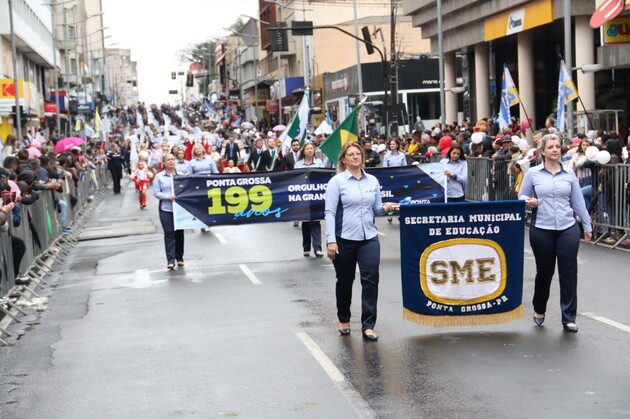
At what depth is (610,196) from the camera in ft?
59.8

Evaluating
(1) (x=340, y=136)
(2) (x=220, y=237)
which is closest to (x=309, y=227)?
(1) (x=340, y=136)

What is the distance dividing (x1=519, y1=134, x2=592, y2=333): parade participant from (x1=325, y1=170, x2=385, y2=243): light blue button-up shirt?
4.72 ft

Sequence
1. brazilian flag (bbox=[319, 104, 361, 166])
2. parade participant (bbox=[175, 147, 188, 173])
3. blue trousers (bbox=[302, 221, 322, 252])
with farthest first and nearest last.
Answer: parade participant (bbox=[175, 147, 188, 173]) < blue trousers (bbox=[302, 221, 322, 252]) < brazilian flag (bbox=[319, 104, 361, 166])

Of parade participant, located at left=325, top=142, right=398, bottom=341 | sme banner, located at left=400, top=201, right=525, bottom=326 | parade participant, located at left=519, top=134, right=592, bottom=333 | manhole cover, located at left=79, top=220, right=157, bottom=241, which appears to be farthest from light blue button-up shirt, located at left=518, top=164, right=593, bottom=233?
manhole cover, located at left=79, top=220, right=157, bottom=241

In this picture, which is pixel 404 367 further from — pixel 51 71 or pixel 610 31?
pixel 51 71

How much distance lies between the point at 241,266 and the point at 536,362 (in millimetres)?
8403

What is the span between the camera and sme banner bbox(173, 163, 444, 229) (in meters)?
17.6

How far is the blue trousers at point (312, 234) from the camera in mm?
17625

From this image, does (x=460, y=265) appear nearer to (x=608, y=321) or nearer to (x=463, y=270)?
(x=463, y=270)

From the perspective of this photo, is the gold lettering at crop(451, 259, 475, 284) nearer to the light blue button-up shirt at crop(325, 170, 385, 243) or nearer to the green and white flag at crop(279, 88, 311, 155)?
the light blue button-up shirt at crop(325, 170, 385, 243)

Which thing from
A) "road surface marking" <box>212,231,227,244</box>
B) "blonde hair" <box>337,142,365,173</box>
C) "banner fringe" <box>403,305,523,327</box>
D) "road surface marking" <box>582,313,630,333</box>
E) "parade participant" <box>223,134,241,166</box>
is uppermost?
"blonde hair" <box>337,142,365,173</box>

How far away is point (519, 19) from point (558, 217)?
28043 mm

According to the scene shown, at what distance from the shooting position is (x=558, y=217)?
10.4 m

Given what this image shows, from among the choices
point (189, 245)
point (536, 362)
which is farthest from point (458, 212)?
point (189, 245)
